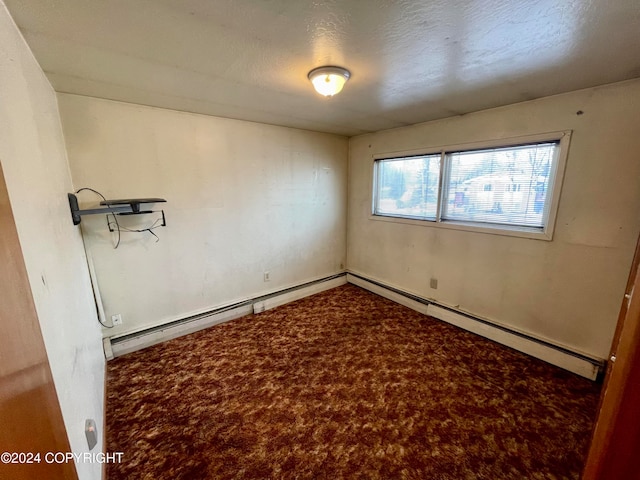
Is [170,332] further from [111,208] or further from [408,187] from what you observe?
[408,187]

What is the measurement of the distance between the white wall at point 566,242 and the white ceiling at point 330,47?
0.84 feet

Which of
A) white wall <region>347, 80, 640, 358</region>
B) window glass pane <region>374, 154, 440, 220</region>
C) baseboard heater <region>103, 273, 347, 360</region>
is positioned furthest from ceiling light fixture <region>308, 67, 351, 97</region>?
baseboard heater <region>103, 273, 347, 360</region>

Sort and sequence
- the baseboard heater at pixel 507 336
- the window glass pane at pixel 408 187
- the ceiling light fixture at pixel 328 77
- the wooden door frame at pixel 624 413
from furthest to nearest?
the window glass pane at pixel 408 187 → the baseboard heater at pixel 507 336 → the ceiling light fixture at pixel 328 77 → the wooden door frame at pixel 624 413

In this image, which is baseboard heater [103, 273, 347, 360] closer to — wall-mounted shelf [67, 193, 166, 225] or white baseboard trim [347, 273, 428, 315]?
white baseboard trim [347, 273, 428, 315]

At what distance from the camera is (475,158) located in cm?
273

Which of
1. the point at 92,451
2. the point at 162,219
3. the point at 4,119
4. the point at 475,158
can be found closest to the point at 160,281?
the point at 162,219

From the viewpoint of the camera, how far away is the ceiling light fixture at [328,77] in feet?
5.44

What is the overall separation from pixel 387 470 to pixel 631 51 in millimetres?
2755

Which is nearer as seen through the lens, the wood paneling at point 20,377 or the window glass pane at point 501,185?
the wood paneling at point 20,377

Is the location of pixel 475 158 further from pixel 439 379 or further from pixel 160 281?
pixel 160 281

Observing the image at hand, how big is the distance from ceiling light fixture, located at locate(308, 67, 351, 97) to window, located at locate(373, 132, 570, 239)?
1.75 meters

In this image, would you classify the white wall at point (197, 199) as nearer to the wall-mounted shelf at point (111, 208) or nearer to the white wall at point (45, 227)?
the wall-mounted shelf at point (111, 208)

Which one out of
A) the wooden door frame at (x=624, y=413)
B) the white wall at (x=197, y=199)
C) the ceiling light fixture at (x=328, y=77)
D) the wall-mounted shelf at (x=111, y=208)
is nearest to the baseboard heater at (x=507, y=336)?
the white wall at (x=197, y=199)

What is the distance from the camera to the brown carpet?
1.49m
